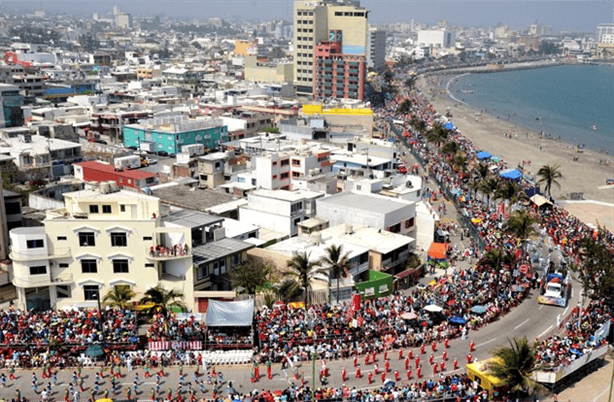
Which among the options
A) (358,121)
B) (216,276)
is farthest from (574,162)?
(216,276)

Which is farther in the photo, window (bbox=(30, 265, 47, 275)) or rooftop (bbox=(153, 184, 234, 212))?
rooftop (bbox=(153, 184, 234, 212))

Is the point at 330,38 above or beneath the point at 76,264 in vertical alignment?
above

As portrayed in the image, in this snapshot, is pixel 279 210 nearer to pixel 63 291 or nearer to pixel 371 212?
pixel 371 212

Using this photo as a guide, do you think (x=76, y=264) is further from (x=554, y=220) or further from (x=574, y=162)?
(x=574, y=162)

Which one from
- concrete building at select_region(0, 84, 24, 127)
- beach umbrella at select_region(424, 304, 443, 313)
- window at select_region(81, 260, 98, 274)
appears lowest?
beach umbrella at select_region(424, 304, 443, 313)

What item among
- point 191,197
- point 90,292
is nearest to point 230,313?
point 90,292

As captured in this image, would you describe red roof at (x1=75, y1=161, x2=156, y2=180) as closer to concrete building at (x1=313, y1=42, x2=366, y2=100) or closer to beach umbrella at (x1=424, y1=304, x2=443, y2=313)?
beach umbrella at (x1=424, y1=304, x2=443, y2=313)

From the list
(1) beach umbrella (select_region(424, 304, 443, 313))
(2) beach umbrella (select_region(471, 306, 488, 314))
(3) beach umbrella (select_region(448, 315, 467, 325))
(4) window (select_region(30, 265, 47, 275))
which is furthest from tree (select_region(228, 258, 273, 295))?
(2) beach umbrella (select_region(471, 306, 488, 314))
